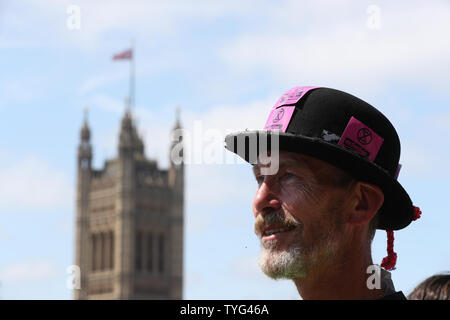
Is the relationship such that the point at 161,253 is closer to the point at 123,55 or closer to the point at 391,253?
the point at 123,55

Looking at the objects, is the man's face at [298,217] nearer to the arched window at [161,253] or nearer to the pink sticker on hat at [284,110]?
the pink sticker on hat at [284,110]

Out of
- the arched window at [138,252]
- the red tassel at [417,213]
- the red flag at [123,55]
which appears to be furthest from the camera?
the arched window at [138,252]

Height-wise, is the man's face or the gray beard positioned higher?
the man's face

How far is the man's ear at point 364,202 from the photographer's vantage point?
4188 millimetres

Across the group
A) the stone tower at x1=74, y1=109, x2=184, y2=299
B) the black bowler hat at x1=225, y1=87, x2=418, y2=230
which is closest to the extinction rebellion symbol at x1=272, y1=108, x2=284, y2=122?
the black bowler hat at x1=225, y1=87, x2=418, y2=230

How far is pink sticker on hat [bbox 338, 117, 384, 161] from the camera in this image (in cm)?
416

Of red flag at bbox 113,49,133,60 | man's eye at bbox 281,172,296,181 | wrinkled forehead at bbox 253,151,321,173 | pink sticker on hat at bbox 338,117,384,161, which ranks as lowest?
man's eye at bbox 281,172,296,181

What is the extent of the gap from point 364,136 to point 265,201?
0.38 meters

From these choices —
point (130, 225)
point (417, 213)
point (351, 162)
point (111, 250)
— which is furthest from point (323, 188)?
point (111, 250)

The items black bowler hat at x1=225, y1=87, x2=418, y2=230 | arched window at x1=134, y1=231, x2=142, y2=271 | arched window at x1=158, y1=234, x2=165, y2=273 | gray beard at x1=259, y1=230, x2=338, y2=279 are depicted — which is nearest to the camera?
gray beard at x1=259, y1=230, x2=338, y2=279

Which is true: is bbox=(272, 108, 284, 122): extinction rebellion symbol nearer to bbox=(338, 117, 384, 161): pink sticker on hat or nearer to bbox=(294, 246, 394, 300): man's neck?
bbox=(338, 117, 384, 161): pink sticker on hat

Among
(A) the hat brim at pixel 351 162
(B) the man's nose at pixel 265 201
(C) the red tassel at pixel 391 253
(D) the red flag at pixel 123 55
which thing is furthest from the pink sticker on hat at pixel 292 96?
(D) the red flag at pixel 123 55
